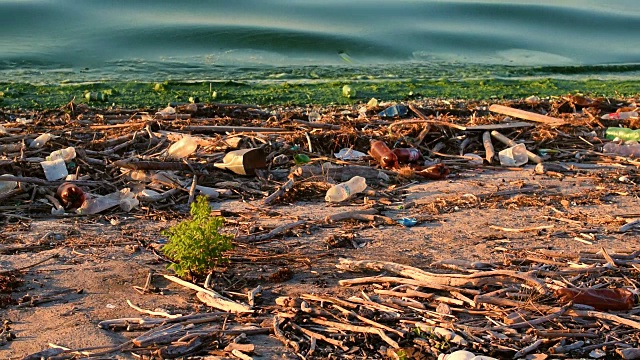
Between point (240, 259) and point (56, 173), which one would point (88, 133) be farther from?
point (240, 259)

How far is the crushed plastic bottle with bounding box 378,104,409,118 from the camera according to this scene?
696 centimetres

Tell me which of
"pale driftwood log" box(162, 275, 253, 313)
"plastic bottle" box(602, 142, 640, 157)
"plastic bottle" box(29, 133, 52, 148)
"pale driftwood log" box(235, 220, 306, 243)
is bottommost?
"pale driftwood log" box(162, 275, 253, 313)

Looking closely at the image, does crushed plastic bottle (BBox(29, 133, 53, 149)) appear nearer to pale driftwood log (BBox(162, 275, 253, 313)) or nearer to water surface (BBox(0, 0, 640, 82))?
pale driftwood log (BBox(162, 275, 253, 313))

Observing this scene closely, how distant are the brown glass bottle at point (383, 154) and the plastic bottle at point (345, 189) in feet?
1.96

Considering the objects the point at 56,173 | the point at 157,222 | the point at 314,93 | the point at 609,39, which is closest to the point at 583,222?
the point at 157,222

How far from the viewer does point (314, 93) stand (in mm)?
9492

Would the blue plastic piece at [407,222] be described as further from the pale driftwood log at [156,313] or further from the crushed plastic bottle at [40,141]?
the crushed plastic bottle at [40,141]

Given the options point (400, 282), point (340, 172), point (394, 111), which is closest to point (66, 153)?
point (340, 172)

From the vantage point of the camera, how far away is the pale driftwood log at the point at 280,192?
15.0 ft

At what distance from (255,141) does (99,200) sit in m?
1.47

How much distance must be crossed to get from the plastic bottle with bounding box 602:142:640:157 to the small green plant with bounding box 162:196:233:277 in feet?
12.1

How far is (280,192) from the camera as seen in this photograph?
4.66 metres

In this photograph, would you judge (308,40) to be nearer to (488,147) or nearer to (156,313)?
(488,147)

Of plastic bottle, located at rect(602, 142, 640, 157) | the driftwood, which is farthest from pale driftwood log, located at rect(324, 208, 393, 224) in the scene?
plastic bottle, located at rect(602, 142, 640, 157)
